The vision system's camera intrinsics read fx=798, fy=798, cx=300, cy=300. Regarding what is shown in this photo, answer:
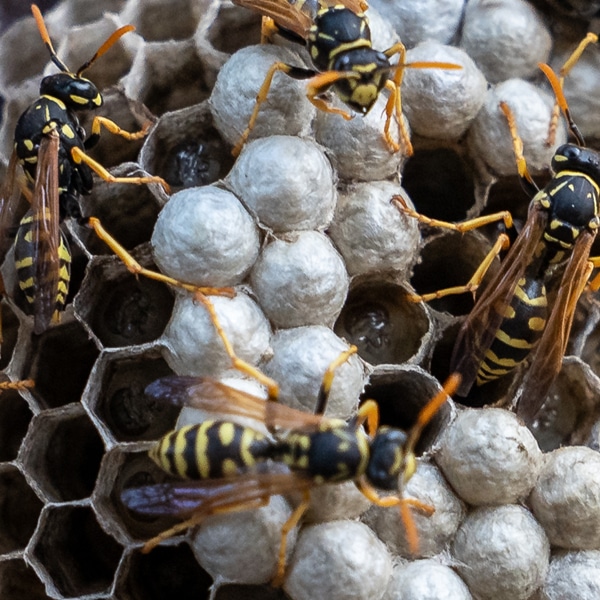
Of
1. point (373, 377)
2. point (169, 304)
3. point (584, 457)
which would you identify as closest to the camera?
point (584, 457)

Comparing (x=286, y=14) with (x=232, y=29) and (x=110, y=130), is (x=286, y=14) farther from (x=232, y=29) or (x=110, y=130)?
(x=110, y=130)

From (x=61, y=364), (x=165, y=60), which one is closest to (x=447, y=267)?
(x=165, y=60)

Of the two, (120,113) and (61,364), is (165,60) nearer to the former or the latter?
(120,113)

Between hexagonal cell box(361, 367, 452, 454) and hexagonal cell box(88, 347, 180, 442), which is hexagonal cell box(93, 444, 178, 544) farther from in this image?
hexagonal cell box(361, 367, 452, 454)

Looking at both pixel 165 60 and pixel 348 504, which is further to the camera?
pixel 165 60

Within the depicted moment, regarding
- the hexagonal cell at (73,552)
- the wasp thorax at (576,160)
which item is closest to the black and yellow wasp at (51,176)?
the hexagonal cell at (73,552)

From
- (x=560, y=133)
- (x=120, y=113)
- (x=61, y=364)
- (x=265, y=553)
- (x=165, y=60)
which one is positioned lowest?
(x=61, y=364)

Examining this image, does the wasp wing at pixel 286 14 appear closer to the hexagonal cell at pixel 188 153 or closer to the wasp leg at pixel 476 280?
the hexagonal cell at pixel 188 153
